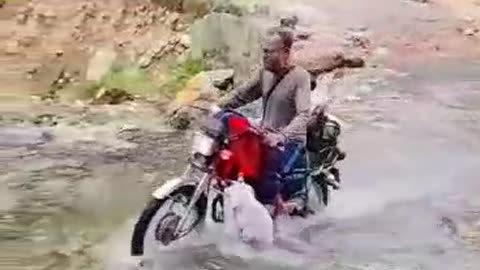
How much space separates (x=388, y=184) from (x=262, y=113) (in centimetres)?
17

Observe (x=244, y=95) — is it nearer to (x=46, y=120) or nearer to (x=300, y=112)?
(x=300, y=112)

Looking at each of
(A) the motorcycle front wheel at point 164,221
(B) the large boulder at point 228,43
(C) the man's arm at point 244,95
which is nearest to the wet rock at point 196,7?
(B) the large boulder at point 228,43

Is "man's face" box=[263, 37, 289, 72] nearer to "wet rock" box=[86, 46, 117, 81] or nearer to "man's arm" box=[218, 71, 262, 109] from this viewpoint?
"man's arm" box=[218, 71, 262, 109]

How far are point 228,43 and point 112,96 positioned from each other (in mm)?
151

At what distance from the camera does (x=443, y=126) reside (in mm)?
1182

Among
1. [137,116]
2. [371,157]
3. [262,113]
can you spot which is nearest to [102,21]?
[137,116]

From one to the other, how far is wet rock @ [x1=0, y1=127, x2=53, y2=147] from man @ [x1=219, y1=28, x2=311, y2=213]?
0.21 metres

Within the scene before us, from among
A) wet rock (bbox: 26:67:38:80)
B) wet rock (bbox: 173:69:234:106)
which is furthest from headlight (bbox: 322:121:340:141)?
wet rock (bbox: 26:67:38:80)

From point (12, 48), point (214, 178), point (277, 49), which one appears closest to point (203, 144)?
point (214, 178)

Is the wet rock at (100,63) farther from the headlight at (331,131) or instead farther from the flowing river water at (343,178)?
the headlight at (331,131)

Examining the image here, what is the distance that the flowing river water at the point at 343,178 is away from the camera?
1.12 meters

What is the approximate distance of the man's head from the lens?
1164 mm

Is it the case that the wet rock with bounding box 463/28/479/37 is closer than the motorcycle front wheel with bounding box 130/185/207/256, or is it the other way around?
the motorcycle front wheel with bounding box 130/185/207/256

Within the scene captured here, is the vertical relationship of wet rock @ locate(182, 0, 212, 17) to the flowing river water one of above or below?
above
